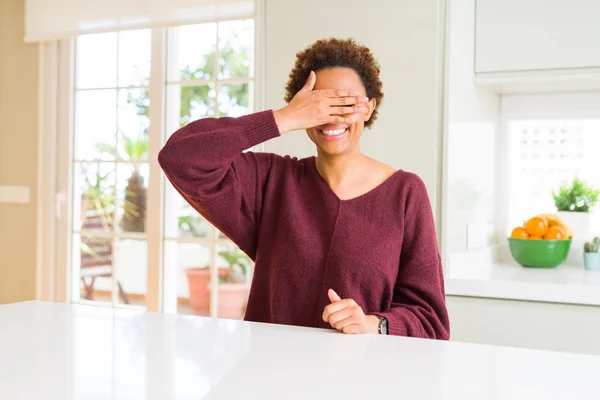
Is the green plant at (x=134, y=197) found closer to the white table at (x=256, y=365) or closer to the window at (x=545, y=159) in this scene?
the window at (x=545, y=159)

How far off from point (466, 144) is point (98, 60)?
2757mm

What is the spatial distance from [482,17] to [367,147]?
2.07 ft

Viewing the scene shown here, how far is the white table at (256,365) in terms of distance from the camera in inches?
30.0

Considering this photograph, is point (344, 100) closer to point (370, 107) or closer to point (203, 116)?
point (370, 107)

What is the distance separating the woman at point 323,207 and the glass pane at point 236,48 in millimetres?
4692

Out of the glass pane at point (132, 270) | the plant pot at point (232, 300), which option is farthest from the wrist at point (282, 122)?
the glass pane at point (132, 270)

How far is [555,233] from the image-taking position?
257 centimetres

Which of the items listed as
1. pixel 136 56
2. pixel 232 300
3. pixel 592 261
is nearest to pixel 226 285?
pixel 232 300

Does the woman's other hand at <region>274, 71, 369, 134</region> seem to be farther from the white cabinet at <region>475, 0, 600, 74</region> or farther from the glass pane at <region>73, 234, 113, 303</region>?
the glass pane at <region>73, 234, 113, 303</region>

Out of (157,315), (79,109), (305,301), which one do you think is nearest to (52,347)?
(157,315)

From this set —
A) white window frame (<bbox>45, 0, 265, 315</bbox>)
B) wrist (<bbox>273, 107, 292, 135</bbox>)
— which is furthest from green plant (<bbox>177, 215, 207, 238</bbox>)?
wrist (<bbox>273, 107, 292, 135</bbox>)

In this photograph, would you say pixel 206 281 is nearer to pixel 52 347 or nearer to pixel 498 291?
pixel 498 291

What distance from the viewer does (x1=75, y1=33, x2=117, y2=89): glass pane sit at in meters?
4.05

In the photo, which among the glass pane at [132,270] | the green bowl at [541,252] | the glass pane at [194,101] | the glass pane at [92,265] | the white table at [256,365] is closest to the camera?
the white table at [256,365]
